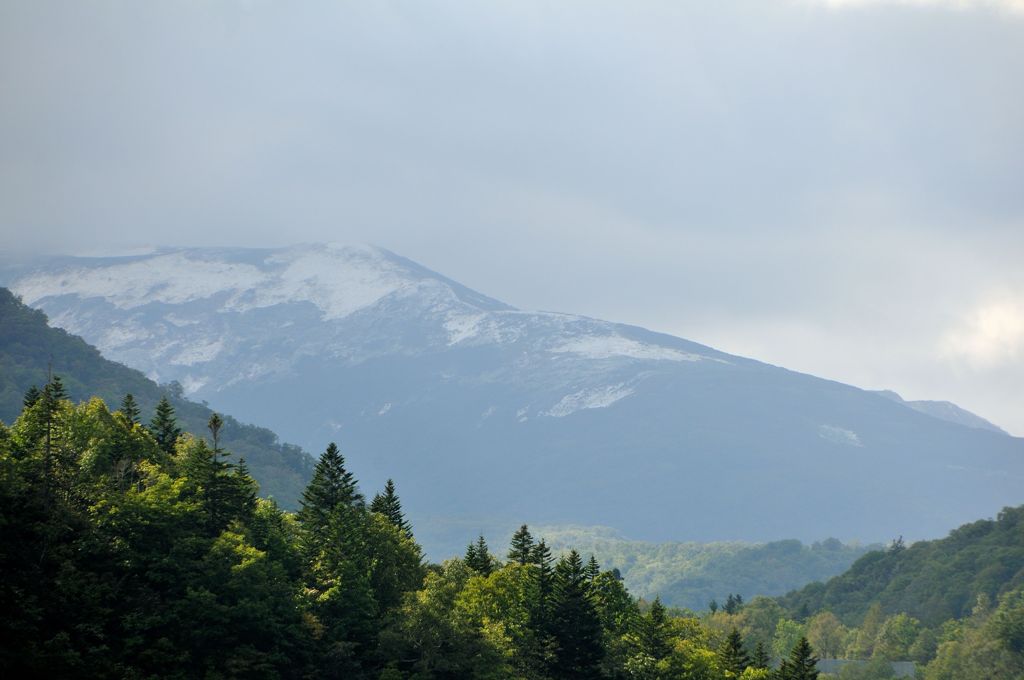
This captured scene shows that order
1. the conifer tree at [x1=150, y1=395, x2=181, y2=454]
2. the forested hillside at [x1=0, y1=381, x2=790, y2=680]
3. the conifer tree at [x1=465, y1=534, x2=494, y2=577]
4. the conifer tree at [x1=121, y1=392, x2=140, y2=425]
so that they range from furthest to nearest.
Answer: the conifer tree at [x1=465, y1=534, x2=494, y2=577]
the conifer tree at [x1=121, y1=392, x2=140, y2=425]
the conifer tree at [x1=150, y1=395, x2=181, y2=454]
the forested hillside at [x1=0, y1=381, x2=790, y2=680]

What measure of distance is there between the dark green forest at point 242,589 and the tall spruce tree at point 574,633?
0.16m

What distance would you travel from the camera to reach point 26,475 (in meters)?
93.2

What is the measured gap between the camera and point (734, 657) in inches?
4791

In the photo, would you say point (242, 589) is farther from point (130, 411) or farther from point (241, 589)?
point (130, 411)

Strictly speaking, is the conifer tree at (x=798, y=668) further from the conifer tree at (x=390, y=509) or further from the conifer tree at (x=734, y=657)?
the conifer tree at (x=390, y=509)

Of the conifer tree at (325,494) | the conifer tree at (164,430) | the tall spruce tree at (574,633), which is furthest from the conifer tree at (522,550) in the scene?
the conifer tree at (164,430)

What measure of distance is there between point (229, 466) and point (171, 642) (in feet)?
63.5

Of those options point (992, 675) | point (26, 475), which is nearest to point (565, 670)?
point (26, 475)

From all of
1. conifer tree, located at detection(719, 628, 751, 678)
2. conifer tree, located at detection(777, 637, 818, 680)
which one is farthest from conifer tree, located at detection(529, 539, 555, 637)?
conifer tree, located at detection(777, 637, 818, 680)

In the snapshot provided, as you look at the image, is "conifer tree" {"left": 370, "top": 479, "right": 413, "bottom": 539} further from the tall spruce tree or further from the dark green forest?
the tall spruce tree

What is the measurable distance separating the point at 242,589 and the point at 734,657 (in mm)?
50405

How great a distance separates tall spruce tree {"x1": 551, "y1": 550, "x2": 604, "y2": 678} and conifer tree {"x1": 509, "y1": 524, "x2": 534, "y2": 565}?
13806 mm

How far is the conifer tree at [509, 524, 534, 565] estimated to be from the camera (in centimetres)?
12531

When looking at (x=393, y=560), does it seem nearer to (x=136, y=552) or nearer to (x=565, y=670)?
(x=565, y=670)
